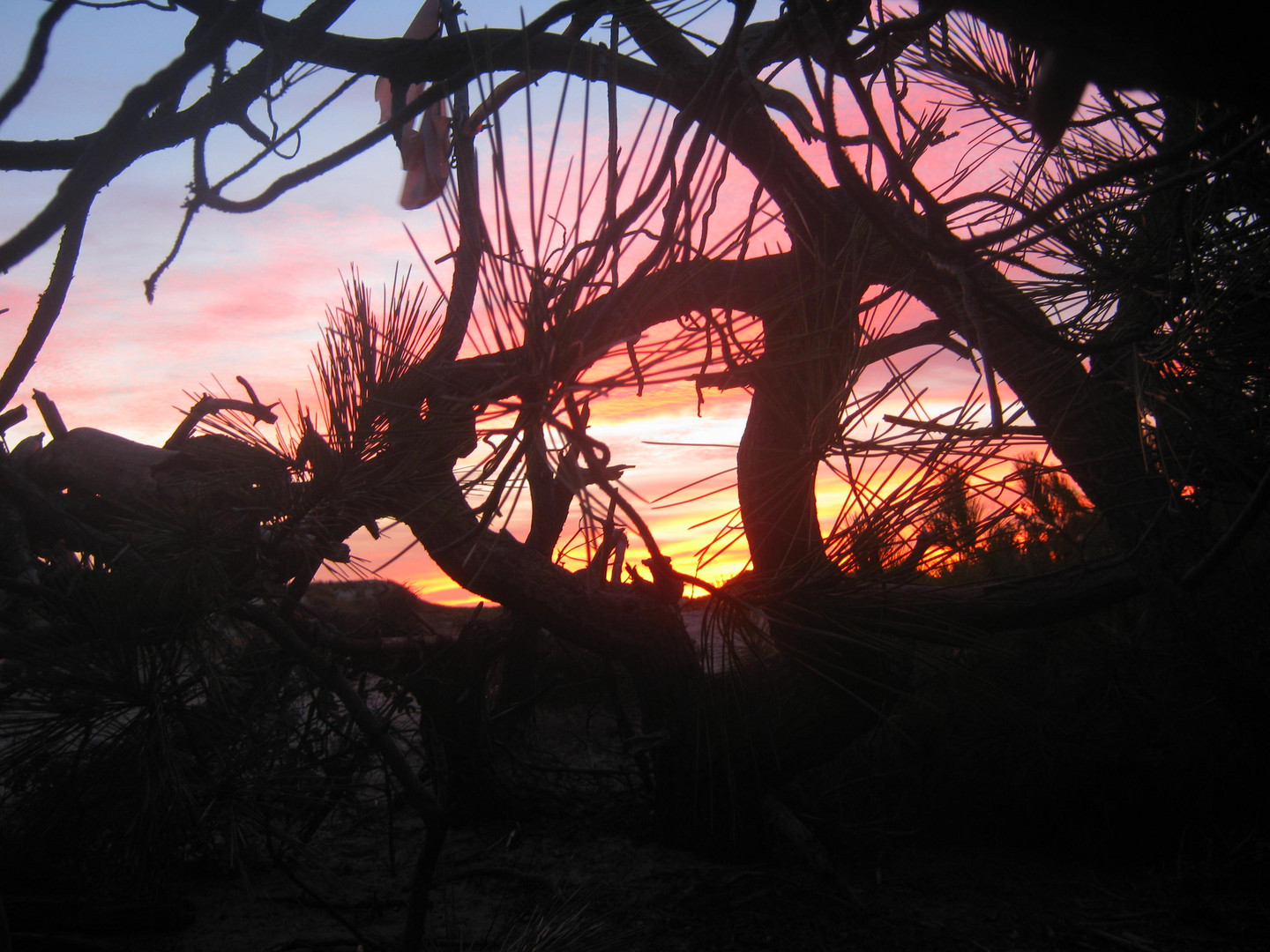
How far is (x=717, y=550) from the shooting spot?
4.09ft

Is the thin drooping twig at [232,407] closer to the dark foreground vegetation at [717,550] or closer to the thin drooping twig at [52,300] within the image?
the dark foreground vegetation at [717,550]

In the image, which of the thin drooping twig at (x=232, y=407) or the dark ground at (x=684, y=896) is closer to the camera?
the thin drooping twig at (x=232, y=407)

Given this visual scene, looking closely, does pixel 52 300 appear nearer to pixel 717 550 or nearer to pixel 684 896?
pixel 717 550

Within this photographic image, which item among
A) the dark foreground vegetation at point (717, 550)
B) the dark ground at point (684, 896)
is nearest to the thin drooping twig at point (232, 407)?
the dark foreground vegetation at point (717, 550)

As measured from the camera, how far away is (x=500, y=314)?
756 millimetres

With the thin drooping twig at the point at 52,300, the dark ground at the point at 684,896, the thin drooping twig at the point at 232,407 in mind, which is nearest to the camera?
the thin drooping twig at the point at 52,300

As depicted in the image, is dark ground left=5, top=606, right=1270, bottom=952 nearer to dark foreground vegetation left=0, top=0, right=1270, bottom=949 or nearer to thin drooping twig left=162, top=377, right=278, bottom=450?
dark foreground vegetation left=0, top=0, right=1270, bottom=949

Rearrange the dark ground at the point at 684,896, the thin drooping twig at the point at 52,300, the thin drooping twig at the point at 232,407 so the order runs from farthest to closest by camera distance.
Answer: the dark ground at the point at 684,896, the thin drooping twig at the point at 232,407, the thin drooping twig at the point at 52,300

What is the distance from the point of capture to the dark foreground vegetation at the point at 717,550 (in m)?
0.79

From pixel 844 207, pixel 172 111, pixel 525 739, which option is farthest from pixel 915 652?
pixel 525 739

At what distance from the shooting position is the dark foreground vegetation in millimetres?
791

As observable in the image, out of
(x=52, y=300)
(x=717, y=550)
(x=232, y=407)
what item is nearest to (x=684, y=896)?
(x=717, y=550)

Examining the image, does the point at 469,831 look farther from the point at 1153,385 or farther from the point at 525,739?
the point at 1153,385

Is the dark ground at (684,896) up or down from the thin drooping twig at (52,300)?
down
